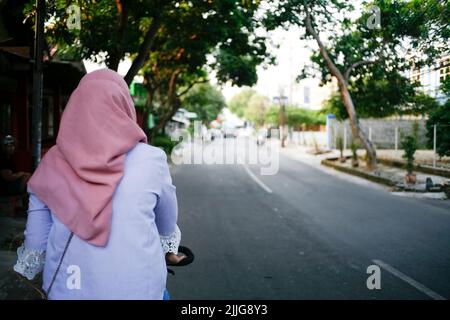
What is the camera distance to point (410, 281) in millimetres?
5707

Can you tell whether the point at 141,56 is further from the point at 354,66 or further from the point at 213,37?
the point at 354,66

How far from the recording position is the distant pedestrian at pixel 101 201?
2.21m

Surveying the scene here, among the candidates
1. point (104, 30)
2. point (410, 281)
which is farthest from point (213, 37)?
point (410, 281)

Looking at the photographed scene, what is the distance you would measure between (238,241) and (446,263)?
292 centimetres

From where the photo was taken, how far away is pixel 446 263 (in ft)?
21.5

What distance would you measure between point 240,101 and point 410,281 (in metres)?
147

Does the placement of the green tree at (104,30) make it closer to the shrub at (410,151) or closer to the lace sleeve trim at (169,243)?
the lace sleeve trim at (169,243)

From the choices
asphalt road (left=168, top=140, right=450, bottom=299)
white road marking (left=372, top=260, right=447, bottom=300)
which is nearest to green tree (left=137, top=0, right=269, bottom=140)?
asphalt road (left=168, top=140, right=450, bottom=299)

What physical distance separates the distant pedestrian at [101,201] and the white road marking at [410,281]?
3.79 metres

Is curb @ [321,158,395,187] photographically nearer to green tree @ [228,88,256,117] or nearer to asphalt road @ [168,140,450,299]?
asphalt road @ [168,140,450,299]

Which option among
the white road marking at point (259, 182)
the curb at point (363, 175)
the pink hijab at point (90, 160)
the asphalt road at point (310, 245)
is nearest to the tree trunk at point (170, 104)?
the white road marking at point (259, 182)
